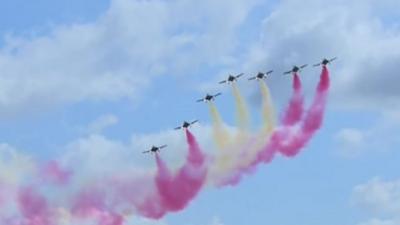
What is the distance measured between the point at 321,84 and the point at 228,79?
16903mm

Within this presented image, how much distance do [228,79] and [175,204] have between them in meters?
24.8

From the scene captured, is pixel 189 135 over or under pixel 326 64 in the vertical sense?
under

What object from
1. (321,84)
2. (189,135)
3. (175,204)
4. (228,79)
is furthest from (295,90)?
(175,204)

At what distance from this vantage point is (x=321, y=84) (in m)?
81.4

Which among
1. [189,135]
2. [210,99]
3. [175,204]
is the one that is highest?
[210,99]

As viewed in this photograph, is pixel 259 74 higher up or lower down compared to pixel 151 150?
higher up

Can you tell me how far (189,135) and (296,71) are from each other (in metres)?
22.7

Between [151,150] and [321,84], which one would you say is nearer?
[321,84]

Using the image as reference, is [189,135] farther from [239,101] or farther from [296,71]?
[296,71]

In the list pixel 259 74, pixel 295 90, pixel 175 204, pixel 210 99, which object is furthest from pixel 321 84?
pixel 175 204

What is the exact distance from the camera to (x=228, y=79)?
287 feet

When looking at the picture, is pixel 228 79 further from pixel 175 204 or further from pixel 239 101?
pixel 175 204

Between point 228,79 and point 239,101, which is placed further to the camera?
point 228,79

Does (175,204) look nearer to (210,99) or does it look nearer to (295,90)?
(210,99)
